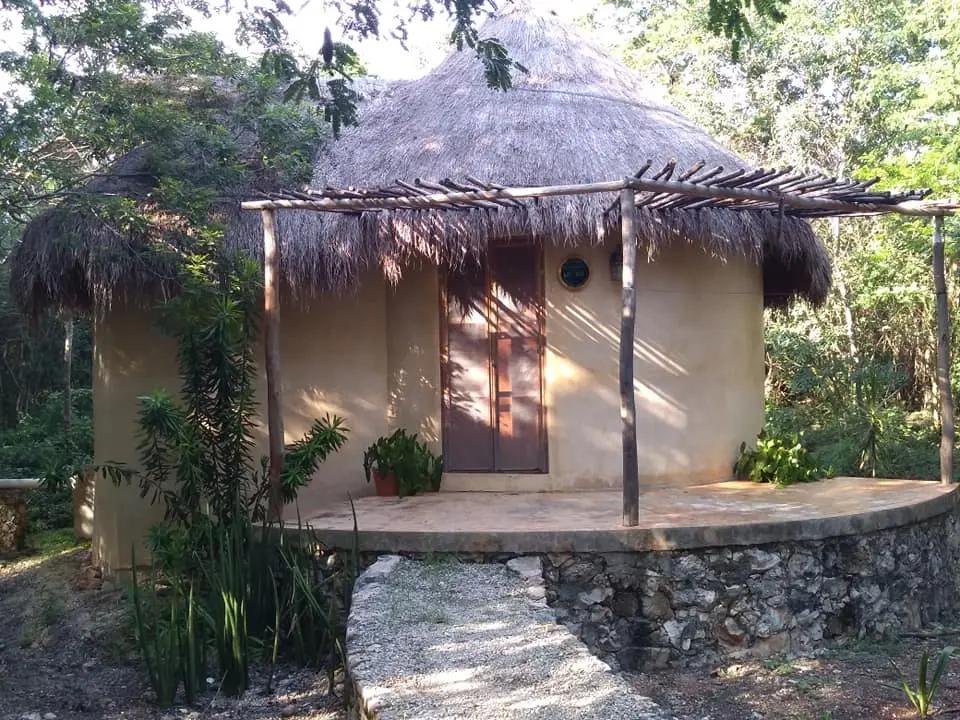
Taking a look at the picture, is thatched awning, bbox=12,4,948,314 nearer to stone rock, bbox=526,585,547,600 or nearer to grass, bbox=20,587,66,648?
grass, bbox=20,587,66,648

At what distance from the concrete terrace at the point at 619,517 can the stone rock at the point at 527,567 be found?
0.15 ft

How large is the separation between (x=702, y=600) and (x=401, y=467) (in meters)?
2.52

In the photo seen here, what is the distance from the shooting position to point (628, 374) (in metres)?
5.11

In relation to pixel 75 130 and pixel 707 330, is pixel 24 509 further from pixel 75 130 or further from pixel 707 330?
pixel 707 330

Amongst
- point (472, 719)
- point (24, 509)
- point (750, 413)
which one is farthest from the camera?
point (24, 509)

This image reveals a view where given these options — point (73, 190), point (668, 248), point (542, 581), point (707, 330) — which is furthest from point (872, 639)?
point (73, 190)

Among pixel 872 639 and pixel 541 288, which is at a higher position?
pixel 541 288

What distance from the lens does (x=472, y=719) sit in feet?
10.2

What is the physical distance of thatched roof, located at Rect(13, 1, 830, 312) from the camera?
6.33 metres

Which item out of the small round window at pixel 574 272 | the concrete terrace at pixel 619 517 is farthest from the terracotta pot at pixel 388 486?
the small round window at pixel 574 272

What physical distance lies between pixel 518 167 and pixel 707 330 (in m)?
1.94

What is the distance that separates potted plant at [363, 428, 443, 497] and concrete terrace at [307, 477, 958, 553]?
15 cm

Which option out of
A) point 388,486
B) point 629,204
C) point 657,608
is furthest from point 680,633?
point 388,486

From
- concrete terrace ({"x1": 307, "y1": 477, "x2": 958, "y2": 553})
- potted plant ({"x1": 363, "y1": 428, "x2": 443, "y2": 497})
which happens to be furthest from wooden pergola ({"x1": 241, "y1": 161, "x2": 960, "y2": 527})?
potted plant ({"x1": 363, "y1": 428, "x2": 443, "y2": 497})
